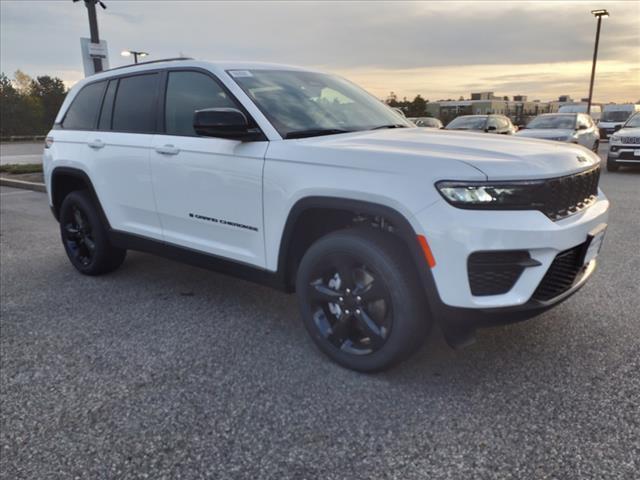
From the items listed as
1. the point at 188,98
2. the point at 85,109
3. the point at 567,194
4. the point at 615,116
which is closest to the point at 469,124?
the point at 85,109

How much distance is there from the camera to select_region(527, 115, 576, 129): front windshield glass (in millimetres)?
14102

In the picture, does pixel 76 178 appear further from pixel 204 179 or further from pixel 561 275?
pixel 561 275

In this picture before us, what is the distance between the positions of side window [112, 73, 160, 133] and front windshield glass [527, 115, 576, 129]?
12.7 m

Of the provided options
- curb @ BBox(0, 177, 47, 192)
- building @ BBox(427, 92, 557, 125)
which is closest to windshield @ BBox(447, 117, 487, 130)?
curb @ BBox(0, 177, 47, 192)

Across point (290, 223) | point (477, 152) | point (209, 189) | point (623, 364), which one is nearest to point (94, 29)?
point (209, 189)

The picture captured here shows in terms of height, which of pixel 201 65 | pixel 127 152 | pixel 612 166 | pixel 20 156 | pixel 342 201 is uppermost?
pixel 201 65

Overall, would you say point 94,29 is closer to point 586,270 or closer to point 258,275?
point 258,275

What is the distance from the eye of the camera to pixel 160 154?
12.6 ft

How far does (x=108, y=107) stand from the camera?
177 inches

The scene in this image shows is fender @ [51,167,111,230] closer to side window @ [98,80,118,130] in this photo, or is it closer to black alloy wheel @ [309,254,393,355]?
side window @ [98,80,118,130]

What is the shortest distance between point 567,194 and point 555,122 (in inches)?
515

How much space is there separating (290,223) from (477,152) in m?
1.12

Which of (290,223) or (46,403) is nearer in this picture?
(46,403)

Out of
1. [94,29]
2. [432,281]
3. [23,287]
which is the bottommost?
[23,287]
